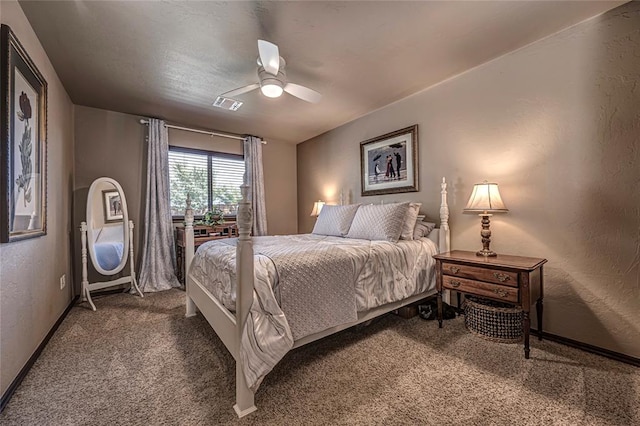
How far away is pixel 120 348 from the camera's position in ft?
6.84

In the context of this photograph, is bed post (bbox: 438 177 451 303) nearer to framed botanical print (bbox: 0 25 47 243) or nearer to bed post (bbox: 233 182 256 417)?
bed post (bbox: 233 182 256 417)

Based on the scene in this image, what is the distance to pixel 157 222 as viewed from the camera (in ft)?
12.3

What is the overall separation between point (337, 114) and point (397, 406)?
11.1 feet

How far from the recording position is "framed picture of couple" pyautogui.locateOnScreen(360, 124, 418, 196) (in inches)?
128

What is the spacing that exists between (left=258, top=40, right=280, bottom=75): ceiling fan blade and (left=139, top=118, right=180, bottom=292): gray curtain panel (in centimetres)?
254

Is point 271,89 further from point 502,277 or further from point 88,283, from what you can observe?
point 88,283

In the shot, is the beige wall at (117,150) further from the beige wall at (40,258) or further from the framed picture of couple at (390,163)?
the framed picture of couple at (390,163)

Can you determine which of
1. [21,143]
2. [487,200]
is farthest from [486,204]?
[21,143]

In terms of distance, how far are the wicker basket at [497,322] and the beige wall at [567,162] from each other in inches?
12.8

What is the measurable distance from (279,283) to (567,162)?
2.38 metres

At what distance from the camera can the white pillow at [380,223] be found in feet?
8.77

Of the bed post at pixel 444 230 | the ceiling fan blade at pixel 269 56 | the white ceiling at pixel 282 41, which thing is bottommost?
the bed post at pixel 444 230

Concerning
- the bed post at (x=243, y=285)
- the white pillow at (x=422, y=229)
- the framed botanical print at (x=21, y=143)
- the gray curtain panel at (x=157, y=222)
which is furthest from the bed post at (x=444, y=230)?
the gray curtain panel at (x=157, y=222)

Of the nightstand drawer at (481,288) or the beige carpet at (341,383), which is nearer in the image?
the beige carpet at (341,383)
